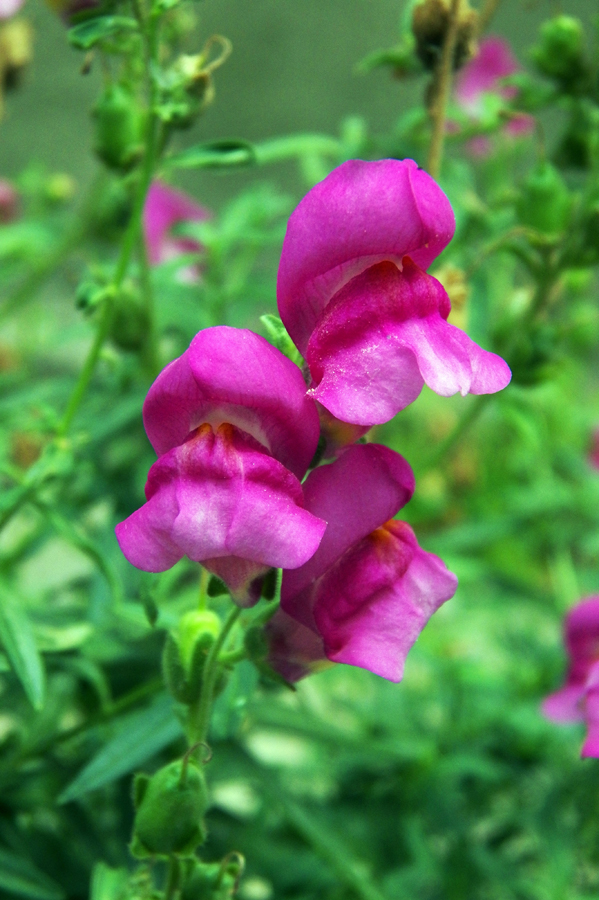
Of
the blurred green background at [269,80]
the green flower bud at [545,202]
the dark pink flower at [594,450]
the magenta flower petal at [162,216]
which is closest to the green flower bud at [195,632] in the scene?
the green flower bud at [545,202]

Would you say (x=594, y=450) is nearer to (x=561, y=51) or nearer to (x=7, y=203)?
(x=561, y=51)

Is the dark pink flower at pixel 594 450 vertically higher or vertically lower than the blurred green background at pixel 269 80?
lower

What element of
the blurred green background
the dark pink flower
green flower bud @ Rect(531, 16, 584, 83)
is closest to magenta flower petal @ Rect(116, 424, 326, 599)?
green flower bud @ Rect(531, 16, 584, 83)

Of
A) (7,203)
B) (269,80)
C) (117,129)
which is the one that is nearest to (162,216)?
(7,203)

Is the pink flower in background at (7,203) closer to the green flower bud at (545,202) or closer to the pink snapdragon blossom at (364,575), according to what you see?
the green flower bud at (545,202)

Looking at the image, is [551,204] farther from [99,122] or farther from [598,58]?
[99,122]

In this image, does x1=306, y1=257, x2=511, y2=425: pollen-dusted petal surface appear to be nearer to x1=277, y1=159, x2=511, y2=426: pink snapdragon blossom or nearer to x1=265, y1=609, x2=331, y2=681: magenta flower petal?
x1=277, y1=159, x2=511, y2=426: pink snapdragon blossom

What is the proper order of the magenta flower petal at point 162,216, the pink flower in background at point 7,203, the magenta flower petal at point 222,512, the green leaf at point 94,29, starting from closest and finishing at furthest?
the magenta flower petal at point 222,512
the green leaf at point 94,29
the magenta flower petal at point 162,216
the pink flower in background at point 7,203
